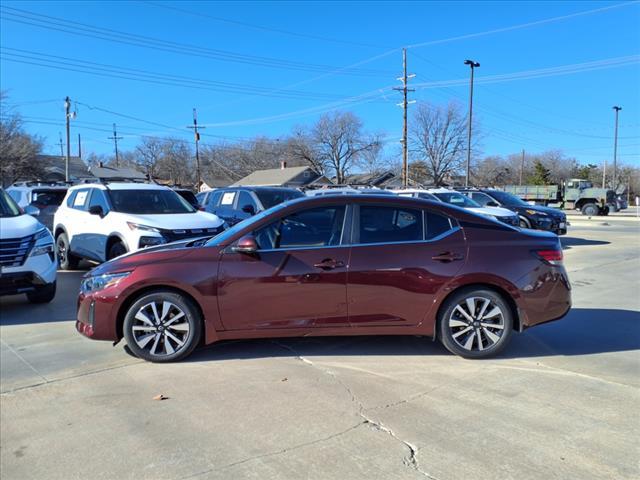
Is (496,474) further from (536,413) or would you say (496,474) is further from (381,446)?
(536,413)

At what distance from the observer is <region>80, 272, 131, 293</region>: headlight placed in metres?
4.77

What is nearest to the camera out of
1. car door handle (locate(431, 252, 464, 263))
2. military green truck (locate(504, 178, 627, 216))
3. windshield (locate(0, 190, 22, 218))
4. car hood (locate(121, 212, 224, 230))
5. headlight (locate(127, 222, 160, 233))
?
car door handle (locate(431, 252, 464, 263))

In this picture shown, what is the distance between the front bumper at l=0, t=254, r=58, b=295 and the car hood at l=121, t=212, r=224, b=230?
1.74 metres

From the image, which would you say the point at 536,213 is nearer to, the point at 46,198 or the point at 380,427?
the point at 380,427

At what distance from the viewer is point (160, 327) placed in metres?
4.77

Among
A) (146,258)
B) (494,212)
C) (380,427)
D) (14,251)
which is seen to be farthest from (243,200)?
(380,427)

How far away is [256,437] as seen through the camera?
3395 mm

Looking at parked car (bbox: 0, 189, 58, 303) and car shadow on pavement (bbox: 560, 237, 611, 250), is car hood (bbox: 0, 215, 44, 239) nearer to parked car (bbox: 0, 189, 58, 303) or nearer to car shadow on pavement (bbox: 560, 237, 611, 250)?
parked car (bbox: 0, 189, 58, 303)

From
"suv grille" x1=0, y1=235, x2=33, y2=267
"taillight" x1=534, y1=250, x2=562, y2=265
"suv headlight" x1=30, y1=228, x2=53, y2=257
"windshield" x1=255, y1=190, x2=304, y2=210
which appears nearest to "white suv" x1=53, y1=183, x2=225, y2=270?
"suv headlight" x1=30, y1=228, x2=53, y2=257

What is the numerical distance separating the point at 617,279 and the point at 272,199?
296 inches

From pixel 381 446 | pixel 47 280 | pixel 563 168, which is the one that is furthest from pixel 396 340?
pixel 563 168

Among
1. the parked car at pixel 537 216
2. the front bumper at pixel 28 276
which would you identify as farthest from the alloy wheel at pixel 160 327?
the parked car at pixel 537 216

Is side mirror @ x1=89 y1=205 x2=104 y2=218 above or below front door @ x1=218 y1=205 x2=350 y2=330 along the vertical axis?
above

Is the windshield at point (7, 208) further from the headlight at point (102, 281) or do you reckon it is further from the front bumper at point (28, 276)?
the headlight at point (102, 281)
